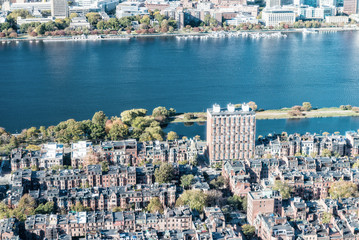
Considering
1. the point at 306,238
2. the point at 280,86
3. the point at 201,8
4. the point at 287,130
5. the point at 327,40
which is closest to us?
the point at 306,238

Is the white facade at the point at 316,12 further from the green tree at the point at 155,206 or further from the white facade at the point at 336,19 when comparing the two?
the green tree at the point at 155,206

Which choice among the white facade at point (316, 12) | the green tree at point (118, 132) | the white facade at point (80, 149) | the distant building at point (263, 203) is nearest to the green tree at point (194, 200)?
the distant building at point (263, 203)

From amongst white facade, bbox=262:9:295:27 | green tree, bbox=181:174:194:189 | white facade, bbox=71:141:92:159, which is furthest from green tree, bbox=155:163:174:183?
white facade, bbox=262:9:295:27

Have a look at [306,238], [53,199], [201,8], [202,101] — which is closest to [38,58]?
[202,101]

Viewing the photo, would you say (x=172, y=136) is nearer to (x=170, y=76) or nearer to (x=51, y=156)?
(x=51, y=156)

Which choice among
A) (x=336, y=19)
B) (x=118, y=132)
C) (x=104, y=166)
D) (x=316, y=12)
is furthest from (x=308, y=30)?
(x=104, y=166)

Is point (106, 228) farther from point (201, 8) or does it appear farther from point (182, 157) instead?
point (201, 8)
